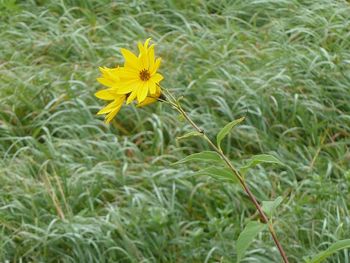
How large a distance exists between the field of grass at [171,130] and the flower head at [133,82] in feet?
5.91

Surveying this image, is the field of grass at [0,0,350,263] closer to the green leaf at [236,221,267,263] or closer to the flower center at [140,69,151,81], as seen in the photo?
the green leaf at [236,221,267,263]

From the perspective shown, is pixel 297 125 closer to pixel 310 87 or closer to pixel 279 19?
pixel 310 87

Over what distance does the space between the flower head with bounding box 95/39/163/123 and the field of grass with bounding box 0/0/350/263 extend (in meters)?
→ 1.80

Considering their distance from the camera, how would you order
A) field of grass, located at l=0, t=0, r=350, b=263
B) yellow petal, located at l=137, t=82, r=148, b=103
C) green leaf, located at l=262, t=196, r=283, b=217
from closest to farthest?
yellow petal, located at l=137, t=82, r=148, b=103 < green leaf, located at l=262, t=196, r=283, b=217 < field of grass, located at l=0, t=0, r=350, b=263

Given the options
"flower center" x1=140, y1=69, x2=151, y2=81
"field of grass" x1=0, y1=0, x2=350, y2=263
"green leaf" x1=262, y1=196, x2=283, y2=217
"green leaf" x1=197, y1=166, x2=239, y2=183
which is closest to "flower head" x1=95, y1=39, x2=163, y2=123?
"flower center" x1=140, y1=69, x2=151, y2=81

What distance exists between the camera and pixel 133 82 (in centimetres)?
133

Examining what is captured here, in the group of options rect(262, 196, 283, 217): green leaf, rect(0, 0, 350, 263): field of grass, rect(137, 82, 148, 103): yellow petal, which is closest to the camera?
rect(137, 82, 148, 103): yellow petal

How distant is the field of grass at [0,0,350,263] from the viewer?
3.23 metres

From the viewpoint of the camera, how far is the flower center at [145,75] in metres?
1.33

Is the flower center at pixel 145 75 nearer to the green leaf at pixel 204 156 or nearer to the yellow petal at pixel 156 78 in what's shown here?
the yellow petal at pixel 156 78

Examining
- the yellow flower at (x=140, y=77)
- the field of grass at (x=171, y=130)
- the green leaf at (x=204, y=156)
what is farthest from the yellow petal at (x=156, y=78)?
the field of grass at (x=171, y=130)

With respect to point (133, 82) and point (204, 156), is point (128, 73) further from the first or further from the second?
point (204, 156)

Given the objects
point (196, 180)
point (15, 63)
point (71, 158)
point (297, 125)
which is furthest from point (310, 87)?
point (15, 63)

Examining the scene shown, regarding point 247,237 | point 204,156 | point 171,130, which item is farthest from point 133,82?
point 171,130
